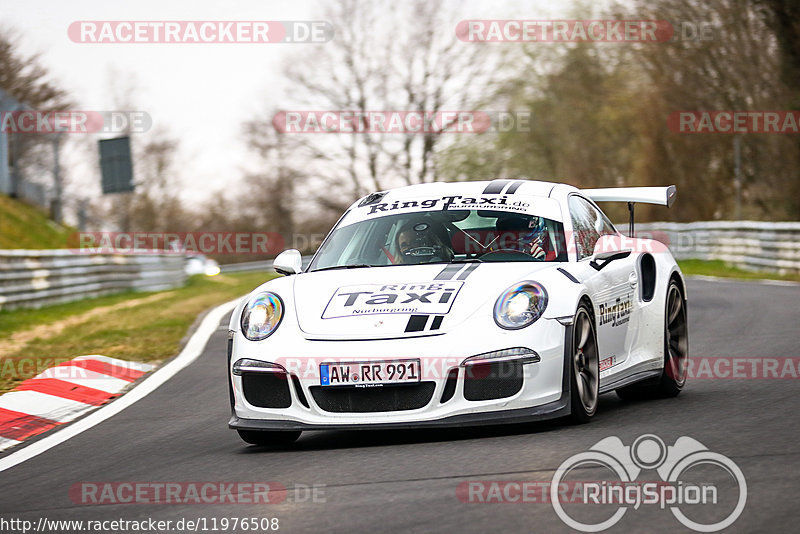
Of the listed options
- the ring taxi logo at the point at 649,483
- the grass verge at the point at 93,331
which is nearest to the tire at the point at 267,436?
the ring taxi logo at the point at 649,483

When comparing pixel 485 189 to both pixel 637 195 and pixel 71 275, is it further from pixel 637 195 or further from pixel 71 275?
pixel 71 275

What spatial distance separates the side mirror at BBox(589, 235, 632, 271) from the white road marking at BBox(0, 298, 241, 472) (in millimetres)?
3195

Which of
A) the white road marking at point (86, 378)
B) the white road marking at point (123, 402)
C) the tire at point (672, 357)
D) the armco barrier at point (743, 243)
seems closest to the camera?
the white road marking at point (123, 402)

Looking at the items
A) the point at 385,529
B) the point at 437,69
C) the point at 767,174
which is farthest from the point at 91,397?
the point at 437,69

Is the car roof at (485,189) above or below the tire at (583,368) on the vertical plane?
above

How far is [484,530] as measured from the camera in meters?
4.17

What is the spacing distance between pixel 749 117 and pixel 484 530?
3188cm

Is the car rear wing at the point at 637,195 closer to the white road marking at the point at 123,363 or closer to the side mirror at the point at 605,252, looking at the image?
the side mirror at the point at 605,252

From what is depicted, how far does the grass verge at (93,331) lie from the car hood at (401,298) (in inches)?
160

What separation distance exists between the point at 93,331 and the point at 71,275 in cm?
788

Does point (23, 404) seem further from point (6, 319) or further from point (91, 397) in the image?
point (6, 319)

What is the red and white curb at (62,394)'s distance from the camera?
26.0 feet

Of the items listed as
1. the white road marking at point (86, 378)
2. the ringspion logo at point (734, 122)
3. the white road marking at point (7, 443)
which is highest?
the ringspion logo at point (734, 122)

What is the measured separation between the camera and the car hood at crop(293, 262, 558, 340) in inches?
243
